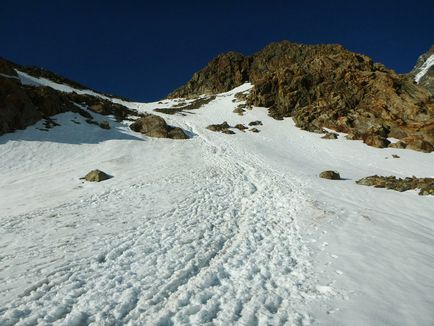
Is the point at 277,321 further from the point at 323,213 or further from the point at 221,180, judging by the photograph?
the point at 221,180

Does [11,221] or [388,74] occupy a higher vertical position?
[388,74]

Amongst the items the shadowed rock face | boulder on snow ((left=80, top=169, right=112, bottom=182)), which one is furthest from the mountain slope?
the shadowed rock face

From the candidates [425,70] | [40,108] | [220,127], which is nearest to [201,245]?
[40,108]

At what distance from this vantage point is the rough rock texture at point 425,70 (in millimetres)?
138625

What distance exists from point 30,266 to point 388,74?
220 feet

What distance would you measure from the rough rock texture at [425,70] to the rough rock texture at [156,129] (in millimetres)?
121037

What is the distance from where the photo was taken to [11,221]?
49.8 feet

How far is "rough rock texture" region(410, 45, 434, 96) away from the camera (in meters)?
139

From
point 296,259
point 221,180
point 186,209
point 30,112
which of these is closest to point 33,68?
point 30,112

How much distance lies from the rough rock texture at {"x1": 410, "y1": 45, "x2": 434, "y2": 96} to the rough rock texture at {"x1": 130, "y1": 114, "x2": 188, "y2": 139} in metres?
121

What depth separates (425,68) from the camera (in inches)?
6260

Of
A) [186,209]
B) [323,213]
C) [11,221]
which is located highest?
[323,213]

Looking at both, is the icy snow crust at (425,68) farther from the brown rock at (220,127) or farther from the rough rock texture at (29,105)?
the rough rock texture at (29,105)

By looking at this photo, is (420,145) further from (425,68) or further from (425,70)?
(425,68)
